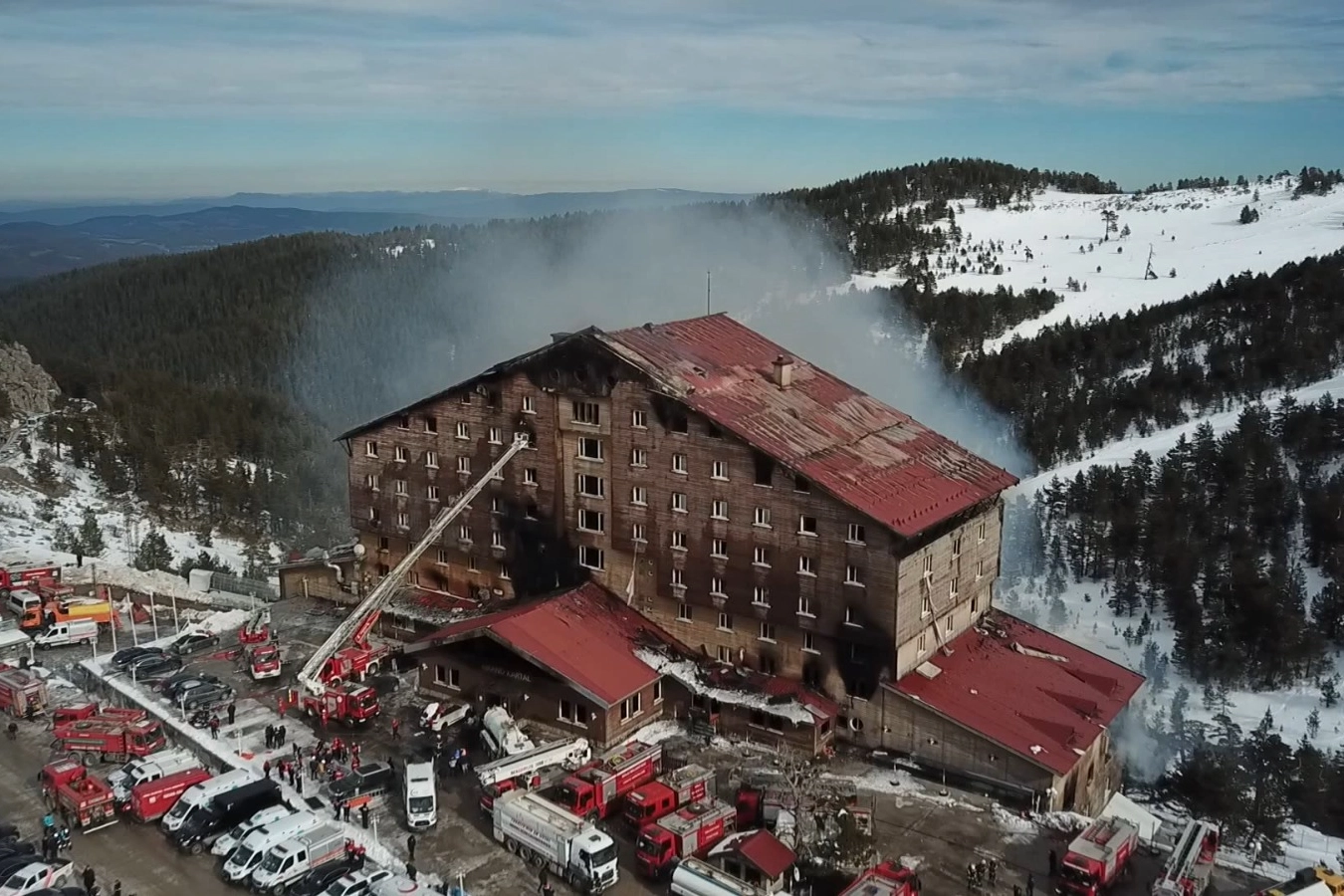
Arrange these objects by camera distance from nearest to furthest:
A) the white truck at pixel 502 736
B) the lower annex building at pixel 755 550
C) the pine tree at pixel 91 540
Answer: the white truck at pixel 502 736
the lower annex building at pixel 755 550
the pine tree at pixel 91 540

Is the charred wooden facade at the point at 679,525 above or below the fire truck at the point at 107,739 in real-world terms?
above

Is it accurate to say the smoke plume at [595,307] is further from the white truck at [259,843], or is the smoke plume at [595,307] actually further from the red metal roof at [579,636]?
the white truck at [259,843]

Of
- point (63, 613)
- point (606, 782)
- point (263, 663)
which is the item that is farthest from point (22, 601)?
point (606, 782)

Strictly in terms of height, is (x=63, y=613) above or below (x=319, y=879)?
above

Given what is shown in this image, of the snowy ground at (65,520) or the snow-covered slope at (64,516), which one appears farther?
the snow-covered slope at (64,516)

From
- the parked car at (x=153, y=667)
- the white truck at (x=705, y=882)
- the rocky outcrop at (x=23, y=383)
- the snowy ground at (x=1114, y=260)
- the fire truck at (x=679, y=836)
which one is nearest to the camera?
the white truck at (x=705, y=882)

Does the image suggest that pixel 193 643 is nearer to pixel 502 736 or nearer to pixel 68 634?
pixel 68 634

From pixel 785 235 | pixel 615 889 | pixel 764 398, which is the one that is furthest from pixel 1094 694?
pixel 785 235

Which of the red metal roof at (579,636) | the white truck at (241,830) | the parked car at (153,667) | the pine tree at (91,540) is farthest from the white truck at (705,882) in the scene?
the pine tree at (91,540)

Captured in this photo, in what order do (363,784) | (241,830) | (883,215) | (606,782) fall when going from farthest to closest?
(883,215), (363,784), (606,782), (241,830)
